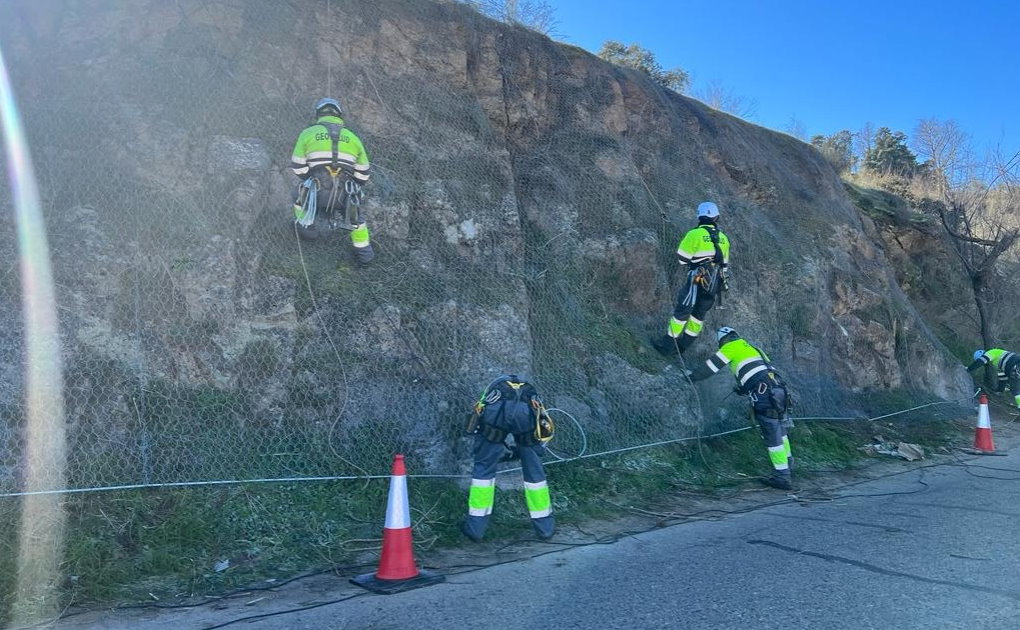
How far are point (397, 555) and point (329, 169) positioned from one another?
13.0 feet

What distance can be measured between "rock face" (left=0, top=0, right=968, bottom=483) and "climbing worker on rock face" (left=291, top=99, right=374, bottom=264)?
0.46m

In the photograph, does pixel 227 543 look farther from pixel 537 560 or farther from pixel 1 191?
pixel 1 191

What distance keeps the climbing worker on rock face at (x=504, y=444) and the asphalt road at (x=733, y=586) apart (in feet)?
1.81

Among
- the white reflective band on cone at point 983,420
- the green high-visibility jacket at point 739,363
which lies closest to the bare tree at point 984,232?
the white reflective band on cone at point 983,420

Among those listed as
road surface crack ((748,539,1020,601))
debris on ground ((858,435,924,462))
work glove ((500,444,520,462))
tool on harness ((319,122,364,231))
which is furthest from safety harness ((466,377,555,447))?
debris on ground ((858,435,924,462))

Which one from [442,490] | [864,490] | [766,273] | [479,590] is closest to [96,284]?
[442,490]

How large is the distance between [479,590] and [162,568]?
2.13 m

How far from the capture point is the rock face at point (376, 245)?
20.7 feet

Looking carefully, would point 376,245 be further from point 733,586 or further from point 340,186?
point 733,586

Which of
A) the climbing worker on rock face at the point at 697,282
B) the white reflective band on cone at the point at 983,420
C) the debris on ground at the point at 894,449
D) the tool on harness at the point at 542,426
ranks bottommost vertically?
the debris on ground at the point at 894,449

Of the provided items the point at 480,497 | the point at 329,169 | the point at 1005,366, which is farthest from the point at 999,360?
the point at 329,169

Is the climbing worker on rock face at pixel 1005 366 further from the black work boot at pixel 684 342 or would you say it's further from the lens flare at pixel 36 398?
the lens flare at pixel 36 398

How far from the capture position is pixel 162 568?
4977mm

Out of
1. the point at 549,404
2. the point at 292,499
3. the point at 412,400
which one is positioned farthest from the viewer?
the point at 549,404
